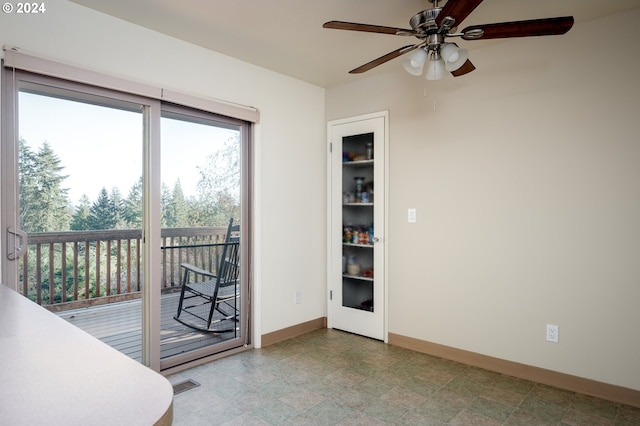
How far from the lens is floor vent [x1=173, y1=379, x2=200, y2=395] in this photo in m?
2.62

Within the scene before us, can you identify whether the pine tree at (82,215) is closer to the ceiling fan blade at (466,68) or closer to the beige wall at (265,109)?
the beige wall at (265,109)

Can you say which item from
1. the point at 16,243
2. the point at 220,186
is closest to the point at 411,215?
the point at 220,186

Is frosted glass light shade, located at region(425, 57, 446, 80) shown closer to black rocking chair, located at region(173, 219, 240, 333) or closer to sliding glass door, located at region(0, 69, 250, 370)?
sliding glass door, located at region(0, 69, 250, 370)

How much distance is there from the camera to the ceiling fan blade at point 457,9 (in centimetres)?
172

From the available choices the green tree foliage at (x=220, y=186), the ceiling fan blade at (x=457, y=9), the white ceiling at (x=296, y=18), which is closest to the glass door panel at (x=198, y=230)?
the green tree foliage at (x=220, y=186)

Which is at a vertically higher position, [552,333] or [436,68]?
[436,68]

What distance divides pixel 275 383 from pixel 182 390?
64 centimetres

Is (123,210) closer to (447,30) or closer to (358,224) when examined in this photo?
(358,224)

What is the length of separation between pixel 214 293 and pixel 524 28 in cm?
292

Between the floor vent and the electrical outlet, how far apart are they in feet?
8.46

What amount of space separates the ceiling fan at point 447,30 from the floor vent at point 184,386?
8.24 ft

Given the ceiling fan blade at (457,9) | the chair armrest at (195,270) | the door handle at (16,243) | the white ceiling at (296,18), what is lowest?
the chair armrest at (195,270)

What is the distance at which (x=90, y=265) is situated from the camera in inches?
102

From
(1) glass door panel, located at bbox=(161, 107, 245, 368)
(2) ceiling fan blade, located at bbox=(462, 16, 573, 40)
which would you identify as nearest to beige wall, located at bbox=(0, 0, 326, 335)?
(1) glass door panel, located at bbox=(161, 107, 245, 368)
